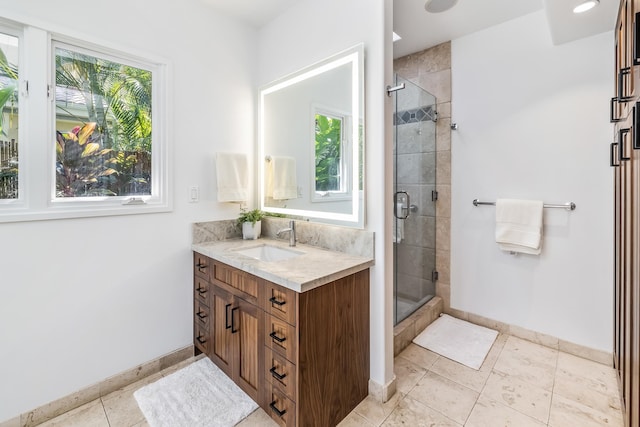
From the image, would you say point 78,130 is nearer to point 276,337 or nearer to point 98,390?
point 98,390

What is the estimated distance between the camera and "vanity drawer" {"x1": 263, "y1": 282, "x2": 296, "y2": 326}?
132 centimetres

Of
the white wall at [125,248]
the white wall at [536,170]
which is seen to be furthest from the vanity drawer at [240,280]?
the white wall at [536,170]

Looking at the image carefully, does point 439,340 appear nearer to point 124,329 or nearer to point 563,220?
point 563,220

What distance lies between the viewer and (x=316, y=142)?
202 cm

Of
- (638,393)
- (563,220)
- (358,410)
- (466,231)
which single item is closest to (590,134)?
(563,220)

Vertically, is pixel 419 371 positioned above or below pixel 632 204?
below

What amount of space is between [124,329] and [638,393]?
247cm

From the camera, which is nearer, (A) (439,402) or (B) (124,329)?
(A) (439,402)

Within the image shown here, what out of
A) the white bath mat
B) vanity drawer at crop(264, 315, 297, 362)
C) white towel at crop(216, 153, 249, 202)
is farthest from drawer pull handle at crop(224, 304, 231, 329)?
the white bath mat

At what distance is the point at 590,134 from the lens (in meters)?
2.00

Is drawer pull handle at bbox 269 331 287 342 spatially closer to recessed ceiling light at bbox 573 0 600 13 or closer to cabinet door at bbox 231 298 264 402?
cabinet door at bbox 231 298 264 402

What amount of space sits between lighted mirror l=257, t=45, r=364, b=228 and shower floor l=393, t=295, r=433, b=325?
0.96m

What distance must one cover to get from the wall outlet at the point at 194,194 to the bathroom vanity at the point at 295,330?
0.47 m

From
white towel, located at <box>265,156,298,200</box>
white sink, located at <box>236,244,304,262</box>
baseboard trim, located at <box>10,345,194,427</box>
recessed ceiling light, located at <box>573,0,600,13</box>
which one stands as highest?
recessed ceiling light, located at <box>573,0,600,13</box>
